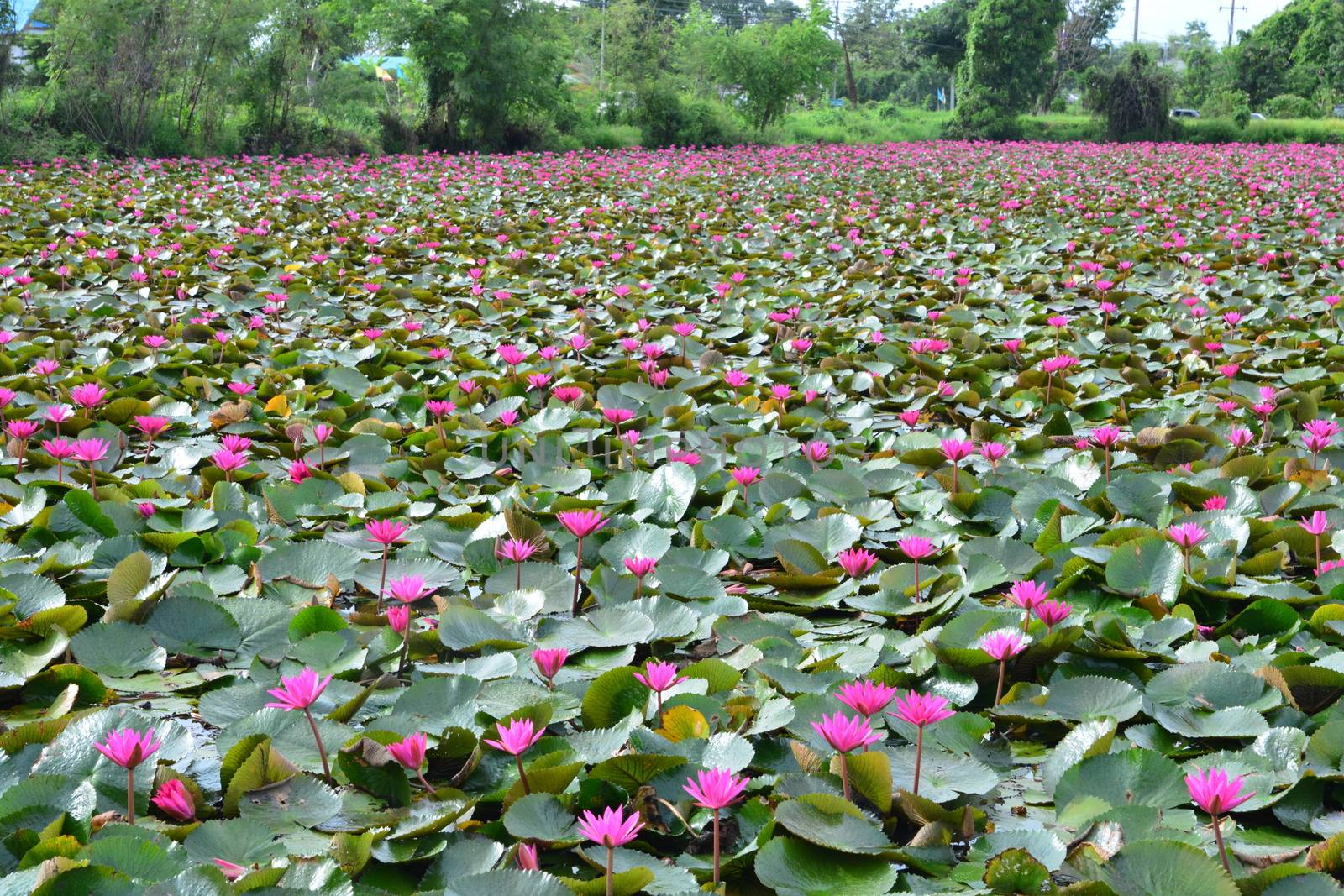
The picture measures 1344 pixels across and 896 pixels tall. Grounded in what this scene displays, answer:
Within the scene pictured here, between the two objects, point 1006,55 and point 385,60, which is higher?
point 1006,55

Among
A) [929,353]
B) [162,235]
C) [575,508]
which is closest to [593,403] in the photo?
[575,508]

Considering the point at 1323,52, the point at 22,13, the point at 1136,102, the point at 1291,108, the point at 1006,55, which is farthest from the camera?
the point at 1323,52

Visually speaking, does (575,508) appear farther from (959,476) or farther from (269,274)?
(269,274)

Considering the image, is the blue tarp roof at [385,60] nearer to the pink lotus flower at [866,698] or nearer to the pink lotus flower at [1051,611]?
the pink lotus flower at [1051,611]

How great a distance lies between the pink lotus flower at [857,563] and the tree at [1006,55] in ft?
74.3

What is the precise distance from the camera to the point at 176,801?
931 mm

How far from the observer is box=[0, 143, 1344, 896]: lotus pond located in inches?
36.4

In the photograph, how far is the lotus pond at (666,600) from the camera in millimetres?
925

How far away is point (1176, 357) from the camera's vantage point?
126 inches

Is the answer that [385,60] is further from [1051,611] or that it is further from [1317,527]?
[1051,611]

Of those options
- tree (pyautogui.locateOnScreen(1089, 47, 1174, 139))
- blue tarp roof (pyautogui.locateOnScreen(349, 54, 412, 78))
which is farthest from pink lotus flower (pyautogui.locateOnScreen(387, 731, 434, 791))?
tree (pyautogui.locateOnScreen(1089, 47, 1174, 139))

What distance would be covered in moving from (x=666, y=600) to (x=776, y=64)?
→ 793 inches

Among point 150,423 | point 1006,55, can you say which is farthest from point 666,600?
point 1006,55

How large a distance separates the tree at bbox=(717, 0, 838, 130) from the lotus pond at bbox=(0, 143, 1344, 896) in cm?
1720
